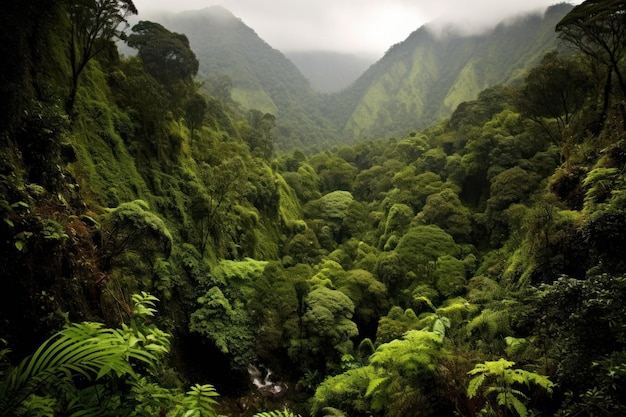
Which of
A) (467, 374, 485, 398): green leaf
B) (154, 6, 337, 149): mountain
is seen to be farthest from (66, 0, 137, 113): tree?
(154, 6, 337, 149): mountain

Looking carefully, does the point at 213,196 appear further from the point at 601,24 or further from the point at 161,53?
the point at 601,24

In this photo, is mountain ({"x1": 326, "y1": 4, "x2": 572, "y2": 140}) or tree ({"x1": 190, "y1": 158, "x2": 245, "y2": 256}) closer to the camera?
tree ({"x1": 190, "y1": 158, "x2": 245, "y2": 256})

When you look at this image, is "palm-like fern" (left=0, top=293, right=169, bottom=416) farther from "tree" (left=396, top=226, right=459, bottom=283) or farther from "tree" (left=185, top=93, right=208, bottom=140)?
"tree" (left=185, top=93, right=208, bottom=140)

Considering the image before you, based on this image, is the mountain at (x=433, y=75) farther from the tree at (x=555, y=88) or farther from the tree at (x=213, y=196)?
the tree at (x=213, y=196)

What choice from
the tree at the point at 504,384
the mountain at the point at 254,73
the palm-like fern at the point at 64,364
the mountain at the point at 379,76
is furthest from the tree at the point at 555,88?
the mountain at the point at 379,76

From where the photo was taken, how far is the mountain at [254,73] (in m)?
102

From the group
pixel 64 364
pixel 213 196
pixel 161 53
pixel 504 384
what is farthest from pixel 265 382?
pixel 161 53

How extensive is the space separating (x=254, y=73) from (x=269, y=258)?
113 metres

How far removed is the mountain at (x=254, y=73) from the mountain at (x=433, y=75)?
1354 centimetres

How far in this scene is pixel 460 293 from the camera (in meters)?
18.0

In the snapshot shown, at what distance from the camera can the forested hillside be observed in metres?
5.00

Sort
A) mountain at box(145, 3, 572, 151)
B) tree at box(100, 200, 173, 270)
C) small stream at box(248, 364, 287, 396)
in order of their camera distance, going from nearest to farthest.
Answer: tree at box(100, 200, 173, 270), small stream at box(248, 364, 287, 396), mountain at box(145, 3, 572, 151)

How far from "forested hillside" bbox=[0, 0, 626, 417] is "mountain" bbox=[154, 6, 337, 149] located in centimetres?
5941

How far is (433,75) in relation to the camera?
131m
